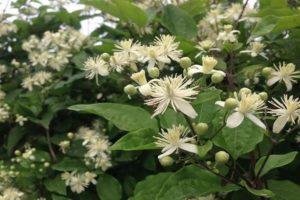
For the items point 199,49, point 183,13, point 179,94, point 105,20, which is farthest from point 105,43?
point 179,94

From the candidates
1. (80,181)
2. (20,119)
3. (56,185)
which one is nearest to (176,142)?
(80,181)

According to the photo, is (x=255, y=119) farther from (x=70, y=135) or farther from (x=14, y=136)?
(x=14, y=136)

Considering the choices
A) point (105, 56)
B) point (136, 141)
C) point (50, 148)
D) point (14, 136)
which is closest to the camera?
point (136, 141)

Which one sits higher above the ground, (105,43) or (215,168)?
(215,168)

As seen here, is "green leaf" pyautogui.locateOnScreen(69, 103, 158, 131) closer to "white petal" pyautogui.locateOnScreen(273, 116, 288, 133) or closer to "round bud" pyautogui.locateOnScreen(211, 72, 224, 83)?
"round bud" pyautogui.locateOnScreen(211, 72, 224, 83)

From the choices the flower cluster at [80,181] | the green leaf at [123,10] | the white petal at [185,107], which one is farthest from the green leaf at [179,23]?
the white petal at [185,107]

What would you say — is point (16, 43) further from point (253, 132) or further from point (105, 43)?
point (253, 132)
